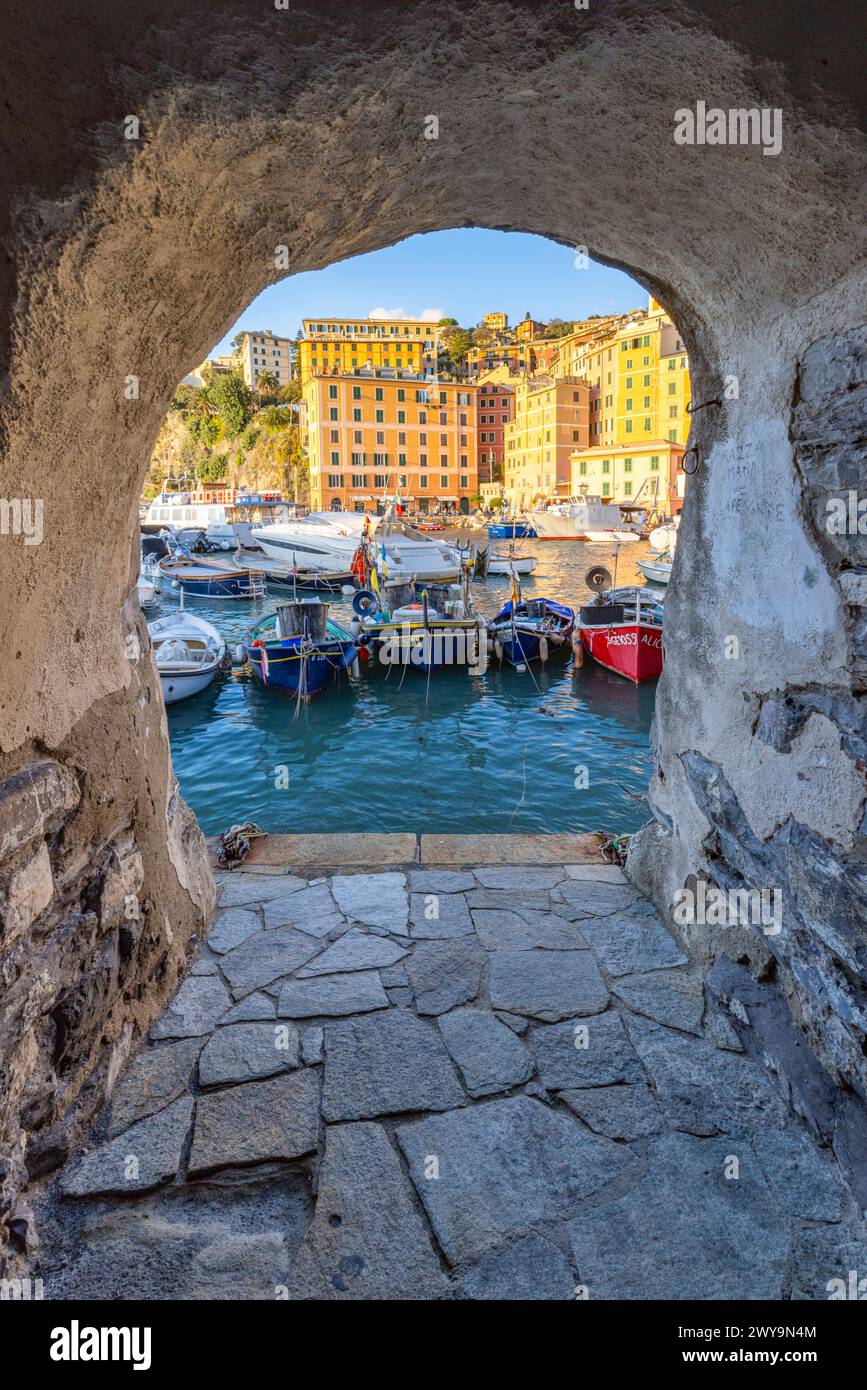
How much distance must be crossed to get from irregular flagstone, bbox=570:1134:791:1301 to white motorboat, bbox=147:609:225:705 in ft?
40.4

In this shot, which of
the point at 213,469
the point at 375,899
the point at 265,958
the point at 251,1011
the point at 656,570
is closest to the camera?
the point at 251,1011

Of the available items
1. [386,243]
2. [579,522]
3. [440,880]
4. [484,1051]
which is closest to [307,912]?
[440,880]

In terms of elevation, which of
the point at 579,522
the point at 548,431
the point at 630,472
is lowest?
the point at 579,522

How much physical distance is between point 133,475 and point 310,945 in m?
2.34

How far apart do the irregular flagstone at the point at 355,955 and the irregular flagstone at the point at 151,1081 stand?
0.63m

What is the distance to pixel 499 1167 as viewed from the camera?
237 cm

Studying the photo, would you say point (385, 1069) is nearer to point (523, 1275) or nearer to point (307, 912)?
point (523, 1275)

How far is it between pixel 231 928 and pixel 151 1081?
3.52ft

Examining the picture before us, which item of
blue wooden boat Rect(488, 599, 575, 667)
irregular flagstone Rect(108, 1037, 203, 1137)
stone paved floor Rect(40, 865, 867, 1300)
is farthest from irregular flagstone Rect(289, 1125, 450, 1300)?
blue wooden boat Rect(488, 599, 575, 667)

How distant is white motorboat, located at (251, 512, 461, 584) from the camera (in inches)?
1019

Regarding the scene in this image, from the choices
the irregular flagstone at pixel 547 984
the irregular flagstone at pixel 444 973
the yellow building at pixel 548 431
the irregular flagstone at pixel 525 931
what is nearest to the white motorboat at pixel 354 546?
the irregular flagstone at pixel 525 931

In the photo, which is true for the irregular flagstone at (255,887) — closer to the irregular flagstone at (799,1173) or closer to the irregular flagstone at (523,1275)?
the irregular flagstone at (523,1275)

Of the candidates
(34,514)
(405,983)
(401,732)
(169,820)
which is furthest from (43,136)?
(401,732)

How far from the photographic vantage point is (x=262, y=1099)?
2645mm
